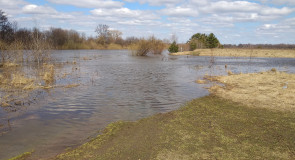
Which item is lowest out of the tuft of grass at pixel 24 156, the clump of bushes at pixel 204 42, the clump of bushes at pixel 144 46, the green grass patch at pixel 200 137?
the tuft of grass at pixel 24 156

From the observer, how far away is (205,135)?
19.8 feet

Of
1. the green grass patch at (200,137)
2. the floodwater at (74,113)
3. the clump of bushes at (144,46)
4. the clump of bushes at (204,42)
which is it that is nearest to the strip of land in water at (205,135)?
the green grass patch at (200,137)

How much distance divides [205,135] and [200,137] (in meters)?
0.22

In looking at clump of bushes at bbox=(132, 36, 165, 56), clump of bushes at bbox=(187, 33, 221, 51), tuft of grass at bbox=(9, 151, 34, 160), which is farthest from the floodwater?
clump of bushes at bbox=(187, 33, 221, 51)

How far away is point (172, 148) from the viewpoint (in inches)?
209

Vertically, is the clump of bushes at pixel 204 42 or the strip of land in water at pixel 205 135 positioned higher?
the clump of bushes at pixel 204 42

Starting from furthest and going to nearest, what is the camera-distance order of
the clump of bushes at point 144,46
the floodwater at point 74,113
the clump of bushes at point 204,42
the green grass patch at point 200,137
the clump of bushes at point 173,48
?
the clump of bushes at point 204,42, the clump of bushes at point 173,48, the clump of bushes at point 144,46, the floodwater at point 74,113, the green grass patch at point 200,137

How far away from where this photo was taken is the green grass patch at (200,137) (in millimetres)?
5012

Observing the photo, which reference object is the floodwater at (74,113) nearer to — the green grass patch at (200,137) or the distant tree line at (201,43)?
the green grass patch at (200,137)

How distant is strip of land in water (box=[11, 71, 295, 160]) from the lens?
5.02 metres

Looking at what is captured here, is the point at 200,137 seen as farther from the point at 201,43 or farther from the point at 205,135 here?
the point at 201,43

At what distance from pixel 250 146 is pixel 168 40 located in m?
63.2

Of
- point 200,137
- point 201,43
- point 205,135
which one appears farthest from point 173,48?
point 200,137

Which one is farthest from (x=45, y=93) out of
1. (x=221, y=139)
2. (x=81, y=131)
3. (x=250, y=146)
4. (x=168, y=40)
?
(x=168, y=40)
